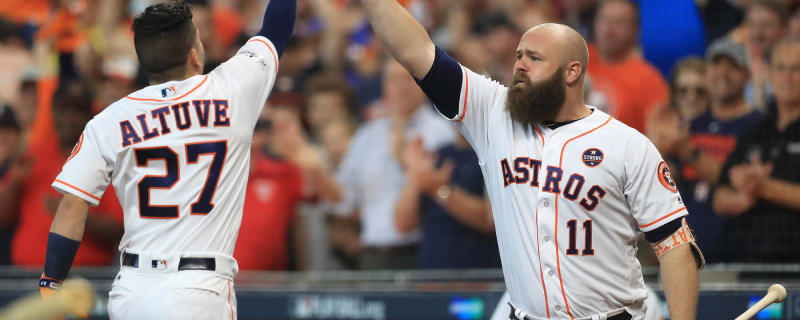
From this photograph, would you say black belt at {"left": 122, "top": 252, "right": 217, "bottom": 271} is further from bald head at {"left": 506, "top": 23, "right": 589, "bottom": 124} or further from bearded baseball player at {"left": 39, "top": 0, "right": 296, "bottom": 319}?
bald head at {"left": 506, "top": 23, "right": 589, "bottom": 124}

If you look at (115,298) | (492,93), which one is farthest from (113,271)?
(492,93)

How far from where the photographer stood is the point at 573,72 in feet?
12.6

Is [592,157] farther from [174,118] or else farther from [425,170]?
Answer: [425,170]

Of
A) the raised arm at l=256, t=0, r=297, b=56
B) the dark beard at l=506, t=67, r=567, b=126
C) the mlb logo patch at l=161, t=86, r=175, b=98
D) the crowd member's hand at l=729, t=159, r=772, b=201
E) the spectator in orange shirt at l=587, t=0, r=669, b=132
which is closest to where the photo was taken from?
the dark beard at l=506, t=67, r=567, b=126

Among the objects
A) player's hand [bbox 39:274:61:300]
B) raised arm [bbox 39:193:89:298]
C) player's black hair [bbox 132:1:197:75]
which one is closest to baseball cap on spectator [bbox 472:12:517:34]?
player's black hair [bbox 132:1:197:75]

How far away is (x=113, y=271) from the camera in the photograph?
22.6 feet

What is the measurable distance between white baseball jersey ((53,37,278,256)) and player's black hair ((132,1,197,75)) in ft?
0.32

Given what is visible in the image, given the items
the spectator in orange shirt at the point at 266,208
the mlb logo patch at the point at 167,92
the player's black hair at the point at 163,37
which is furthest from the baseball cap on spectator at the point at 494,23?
the mlb logo patch at the point at 167,92

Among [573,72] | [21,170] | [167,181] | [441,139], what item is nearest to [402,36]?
[573,72]

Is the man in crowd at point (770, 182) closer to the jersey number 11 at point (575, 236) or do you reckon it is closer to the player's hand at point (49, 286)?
the jersey number 11 at point (575, 236)

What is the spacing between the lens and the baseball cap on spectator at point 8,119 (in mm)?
7879

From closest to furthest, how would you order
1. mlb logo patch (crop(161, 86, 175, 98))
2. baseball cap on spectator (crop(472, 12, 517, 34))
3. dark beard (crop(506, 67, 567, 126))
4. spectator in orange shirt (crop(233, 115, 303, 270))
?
dark beard (crop(506, 67, 567, 126)), mlb logo patch (crop(161, 86, 175, 98)), spectator in orange shirt (crop(233, 115, 303, 270)), baseball cap on spectator (crop(472, 12, 517, 34))

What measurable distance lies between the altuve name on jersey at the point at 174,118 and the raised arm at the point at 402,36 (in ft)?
2.37

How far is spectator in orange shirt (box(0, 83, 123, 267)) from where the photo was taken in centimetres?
707
